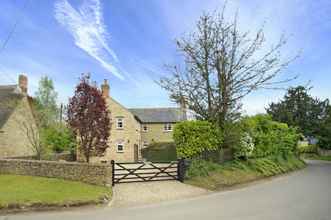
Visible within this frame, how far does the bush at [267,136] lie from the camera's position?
23.9 metres

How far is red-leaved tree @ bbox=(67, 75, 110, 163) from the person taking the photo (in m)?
20.0

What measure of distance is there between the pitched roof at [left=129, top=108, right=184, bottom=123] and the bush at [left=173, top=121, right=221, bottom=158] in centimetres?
2373

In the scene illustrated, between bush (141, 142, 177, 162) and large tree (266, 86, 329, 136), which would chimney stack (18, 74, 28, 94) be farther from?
large tree (266, 86, 329, 136)

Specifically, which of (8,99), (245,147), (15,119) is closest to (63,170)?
(245,147)

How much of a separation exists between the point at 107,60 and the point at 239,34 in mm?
9871

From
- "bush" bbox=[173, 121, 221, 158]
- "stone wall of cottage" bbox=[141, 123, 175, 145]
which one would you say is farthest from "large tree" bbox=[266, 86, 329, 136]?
"bush" bbox=[173, 121, 221, 158]

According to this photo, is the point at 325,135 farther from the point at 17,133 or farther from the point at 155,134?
the point at 17,133

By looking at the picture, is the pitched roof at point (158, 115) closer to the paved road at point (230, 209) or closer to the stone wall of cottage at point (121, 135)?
the stone wall of cottage at point (121, 135)

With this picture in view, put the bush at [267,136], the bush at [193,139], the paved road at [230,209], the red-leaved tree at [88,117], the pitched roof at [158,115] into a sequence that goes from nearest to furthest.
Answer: the paved road at [230,209] < the bush at [193,139] < the red-leaved tree at [88,117] < the bush at [267,136] < the pitched roof at [158,115]

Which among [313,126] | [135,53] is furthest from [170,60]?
[313,126]

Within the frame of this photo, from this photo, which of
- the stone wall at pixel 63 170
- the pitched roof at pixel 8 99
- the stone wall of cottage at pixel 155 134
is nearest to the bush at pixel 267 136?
the stone wall at pixel 63 170

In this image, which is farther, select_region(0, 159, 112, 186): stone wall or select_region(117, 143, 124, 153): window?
select_region(117, 143, 124, 153): window

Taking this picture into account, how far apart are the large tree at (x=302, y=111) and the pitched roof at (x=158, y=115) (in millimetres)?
26097

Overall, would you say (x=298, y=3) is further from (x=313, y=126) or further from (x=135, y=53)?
(x=313, y=126)
